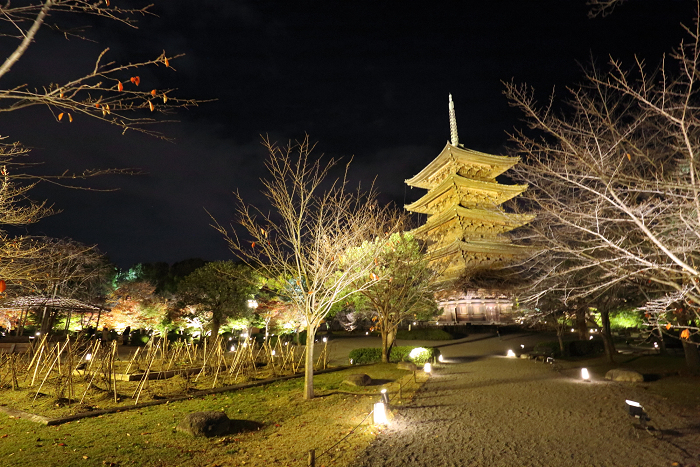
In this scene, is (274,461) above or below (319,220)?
below

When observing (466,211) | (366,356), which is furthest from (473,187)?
(366,356)

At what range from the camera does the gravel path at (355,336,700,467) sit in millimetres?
5918

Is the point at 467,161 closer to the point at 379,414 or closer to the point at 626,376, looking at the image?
the point at 626,376

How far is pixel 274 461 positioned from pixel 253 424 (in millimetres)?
2148

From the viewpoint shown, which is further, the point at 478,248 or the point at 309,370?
the point at 478,248

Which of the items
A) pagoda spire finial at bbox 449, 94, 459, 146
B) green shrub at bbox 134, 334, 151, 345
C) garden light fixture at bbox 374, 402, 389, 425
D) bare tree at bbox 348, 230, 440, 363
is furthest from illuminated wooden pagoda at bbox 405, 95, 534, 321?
garden light fixture at bbox 374, 402, 389, 425

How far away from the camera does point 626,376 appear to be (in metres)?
12.2

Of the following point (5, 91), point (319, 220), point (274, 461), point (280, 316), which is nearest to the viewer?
point (5, 91)

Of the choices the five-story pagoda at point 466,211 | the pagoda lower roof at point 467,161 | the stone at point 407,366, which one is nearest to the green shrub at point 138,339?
the stone at point 407,366

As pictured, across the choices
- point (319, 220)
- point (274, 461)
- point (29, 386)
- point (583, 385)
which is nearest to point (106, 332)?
point (29, 386)

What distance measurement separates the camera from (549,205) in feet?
26.2

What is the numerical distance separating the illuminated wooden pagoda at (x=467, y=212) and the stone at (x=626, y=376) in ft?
66.5

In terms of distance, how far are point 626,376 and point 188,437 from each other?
13.6 meters

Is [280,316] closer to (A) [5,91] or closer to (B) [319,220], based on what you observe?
(B) [319,220]
